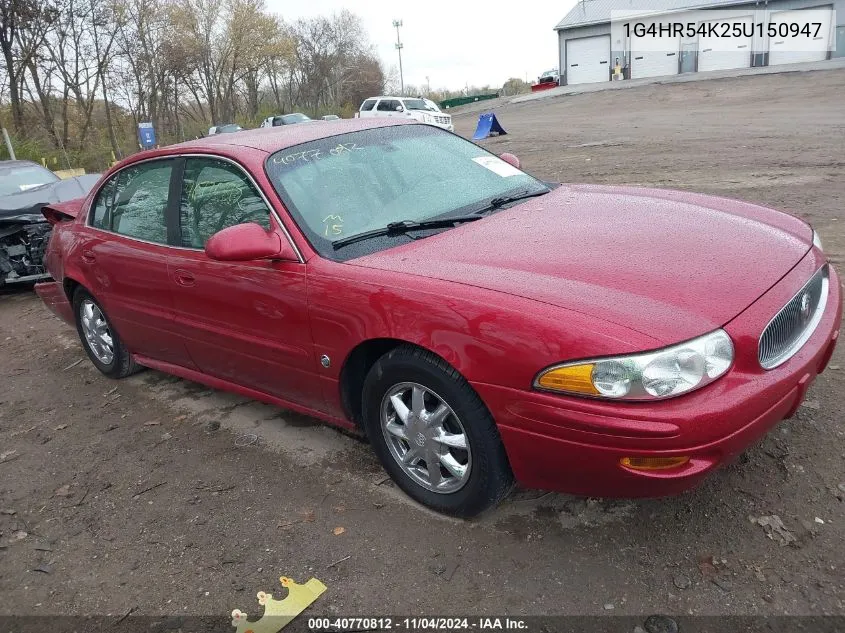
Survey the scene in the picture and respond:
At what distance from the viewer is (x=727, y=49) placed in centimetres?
3878

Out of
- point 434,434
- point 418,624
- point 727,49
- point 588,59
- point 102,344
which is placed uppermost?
point 588,59

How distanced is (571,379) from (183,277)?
2.25 m

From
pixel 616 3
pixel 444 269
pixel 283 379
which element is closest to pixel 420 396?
pixel 444 269

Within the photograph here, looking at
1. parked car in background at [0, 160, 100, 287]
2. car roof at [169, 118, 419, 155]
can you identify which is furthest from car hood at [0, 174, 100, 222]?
car roof at [169, 118, 419, 155]

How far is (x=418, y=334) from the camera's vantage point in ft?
8.05

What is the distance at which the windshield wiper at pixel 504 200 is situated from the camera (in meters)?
3.24

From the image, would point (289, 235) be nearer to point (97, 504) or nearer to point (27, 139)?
point (97, 504)

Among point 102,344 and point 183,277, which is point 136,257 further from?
point 102,344

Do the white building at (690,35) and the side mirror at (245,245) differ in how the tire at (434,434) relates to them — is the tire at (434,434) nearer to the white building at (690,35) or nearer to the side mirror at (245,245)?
the side mirror at (245,245)

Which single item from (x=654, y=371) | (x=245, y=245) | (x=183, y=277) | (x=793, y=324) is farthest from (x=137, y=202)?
(x=793, y=324)

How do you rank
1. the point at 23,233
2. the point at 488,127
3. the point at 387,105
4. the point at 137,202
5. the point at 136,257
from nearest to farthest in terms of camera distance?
1. the point at 136,257
2. the point at 137,202
3. the point at 23,233
4. the point at 488,127
5. the point at 387,105

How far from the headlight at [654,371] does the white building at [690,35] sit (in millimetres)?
41347

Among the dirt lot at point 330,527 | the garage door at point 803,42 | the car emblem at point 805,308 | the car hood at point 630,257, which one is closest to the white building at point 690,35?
the garage door at point 803,42

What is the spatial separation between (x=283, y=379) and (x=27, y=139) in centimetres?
2890
